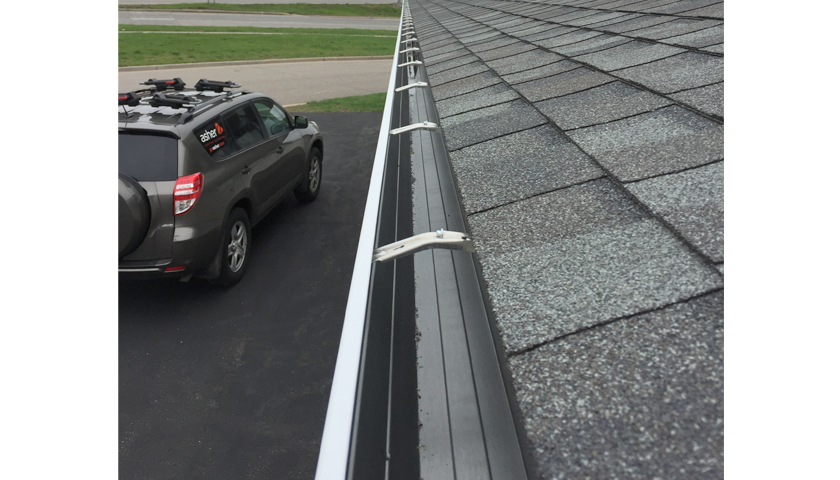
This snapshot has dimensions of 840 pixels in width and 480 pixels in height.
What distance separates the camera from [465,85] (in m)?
3.80

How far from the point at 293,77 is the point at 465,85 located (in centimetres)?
1758

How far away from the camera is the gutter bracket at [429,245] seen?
6.14 ft

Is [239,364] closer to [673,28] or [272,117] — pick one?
[272,117]

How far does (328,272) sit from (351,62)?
18858 millimetres

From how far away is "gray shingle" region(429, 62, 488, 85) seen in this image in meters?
4.18

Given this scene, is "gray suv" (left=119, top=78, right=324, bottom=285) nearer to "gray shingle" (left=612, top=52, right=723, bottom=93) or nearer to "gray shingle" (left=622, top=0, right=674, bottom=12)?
"gray shingle" (left=612, top=52, right=723, bottom=93)

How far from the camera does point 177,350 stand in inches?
202

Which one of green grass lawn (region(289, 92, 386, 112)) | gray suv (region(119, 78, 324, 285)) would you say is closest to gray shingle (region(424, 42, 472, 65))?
gray suv (region(119, 78, 324, 285))

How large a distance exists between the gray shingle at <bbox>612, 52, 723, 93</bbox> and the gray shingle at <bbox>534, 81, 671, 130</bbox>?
98 millimetres

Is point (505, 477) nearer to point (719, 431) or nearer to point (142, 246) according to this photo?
point (719, 431)

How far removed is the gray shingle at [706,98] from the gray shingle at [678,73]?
0.27 ft

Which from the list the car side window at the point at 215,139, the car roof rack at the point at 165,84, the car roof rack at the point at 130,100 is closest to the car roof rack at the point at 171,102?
the car roof rack at the point at 130,100

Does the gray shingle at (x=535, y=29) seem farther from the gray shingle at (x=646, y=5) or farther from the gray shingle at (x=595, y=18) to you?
the gray shingle at (x=646, y=5)
